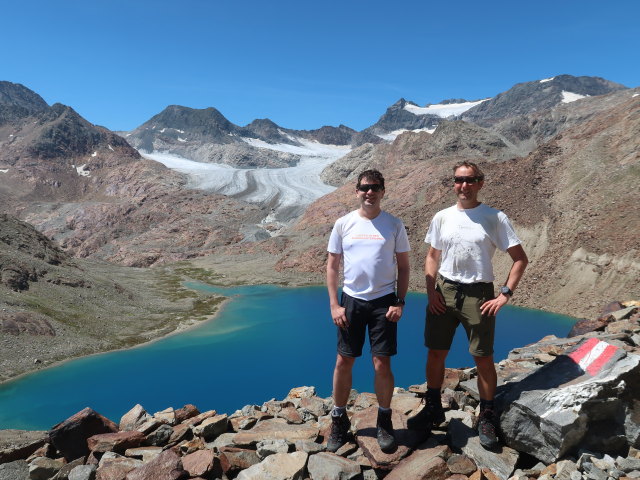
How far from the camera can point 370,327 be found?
217 inches

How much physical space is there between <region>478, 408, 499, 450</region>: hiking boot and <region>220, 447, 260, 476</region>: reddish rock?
119 inches

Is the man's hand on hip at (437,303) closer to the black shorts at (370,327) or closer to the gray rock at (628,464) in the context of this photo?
the black shorts at (370,327)

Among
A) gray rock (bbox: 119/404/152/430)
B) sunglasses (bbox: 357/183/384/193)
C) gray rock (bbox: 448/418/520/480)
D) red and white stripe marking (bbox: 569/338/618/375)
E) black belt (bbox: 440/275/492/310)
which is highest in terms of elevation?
sunglasses (bbox: 357/183/384/193)

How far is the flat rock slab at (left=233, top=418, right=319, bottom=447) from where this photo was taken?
6.55 metres

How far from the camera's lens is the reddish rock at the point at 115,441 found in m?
6.50

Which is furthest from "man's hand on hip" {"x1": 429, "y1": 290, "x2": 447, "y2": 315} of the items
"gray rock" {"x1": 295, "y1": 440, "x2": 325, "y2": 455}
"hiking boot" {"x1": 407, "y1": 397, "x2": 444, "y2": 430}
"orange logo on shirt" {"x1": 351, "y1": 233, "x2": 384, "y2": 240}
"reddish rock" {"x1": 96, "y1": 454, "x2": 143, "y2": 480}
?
"reddish rock" {"x1": 96, "y1": 454, "x2": 143, "y2": 480}

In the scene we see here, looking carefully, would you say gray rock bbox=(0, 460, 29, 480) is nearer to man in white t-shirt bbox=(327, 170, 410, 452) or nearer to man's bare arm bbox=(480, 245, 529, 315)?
man in white t-shirt bbox=(327, 170, 410, 452)

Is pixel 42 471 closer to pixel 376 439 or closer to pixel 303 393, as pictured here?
pixel 376 439

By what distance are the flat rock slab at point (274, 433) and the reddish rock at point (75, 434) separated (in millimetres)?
2474

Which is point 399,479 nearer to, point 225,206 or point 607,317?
point 607,317

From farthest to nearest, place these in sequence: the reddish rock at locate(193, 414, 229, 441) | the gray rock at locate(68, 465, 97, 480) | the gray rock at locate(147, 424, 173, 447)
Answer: the reddish rock at locate(193, 414, 229, 441)
the gray rock at locate(147, 424, 173, 447)
the gray rock at locate(68, 465, 97, 480)

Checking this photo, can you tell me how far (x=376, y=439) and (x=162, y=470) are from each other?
9.07 feet

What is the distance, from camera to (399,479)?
5051mm

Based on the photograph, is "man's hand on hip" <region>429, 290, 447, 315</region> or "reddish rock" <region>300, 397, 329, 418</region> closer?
"man's hand on hip" <region>429, 290, 447, 315</region>
